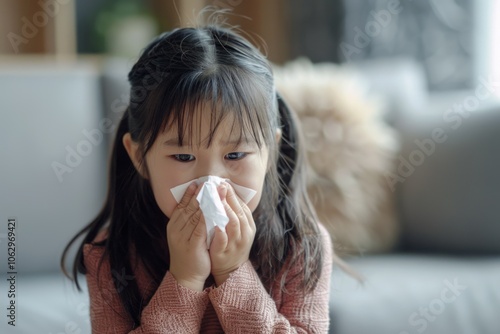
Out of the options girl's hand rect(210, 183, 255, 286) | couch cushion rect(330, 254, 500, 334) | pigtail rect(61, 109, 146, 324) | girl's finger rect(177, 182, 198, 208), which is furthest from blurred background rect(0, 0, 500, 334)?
girl's finger rect(177, 182, 198, 208)

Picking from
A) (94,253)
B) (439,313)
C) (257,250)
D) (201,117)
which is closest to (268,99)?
(201,117)

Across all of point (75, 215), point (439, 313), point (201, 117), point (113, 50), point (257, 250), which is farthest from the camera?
point (113, 50)

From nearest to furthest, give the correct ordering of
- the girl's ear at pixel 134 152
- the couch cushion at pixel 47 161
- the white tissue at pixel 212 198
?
the white tissue at pixel 212 198 → the girl's ear at pixel 134 152 → the couch cushion at pixel 47 161

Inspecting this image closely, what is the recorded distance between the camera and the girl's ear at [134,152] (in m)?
1.04

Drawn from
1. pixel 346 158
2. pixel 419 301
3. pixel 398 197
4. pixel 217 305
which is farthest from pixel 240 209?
pixel 398 197

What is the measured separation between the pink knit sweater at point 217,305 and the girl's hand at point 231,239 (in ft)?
0.06

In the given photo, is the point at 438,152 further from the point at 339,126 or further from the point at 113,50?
the point at 113,50

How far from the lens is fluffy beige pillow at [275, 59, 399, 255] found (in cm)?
169

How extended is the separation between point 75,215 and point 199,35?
2.71 feet

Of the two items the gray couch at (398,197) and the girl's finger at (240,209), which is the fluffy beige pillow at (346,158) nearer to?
the gray couch at (398,197)

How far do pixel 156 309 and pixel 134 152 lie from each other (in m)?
0.26

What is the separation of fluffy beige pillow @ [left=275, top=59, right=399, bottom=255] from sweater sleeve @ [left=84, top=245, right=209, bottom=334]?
2.35ft

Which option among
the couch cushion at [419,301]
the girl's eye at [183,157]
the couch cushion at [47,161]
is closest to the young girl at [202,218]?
the girl's eye at [183,157]

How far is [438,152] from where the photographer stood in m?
1.72
